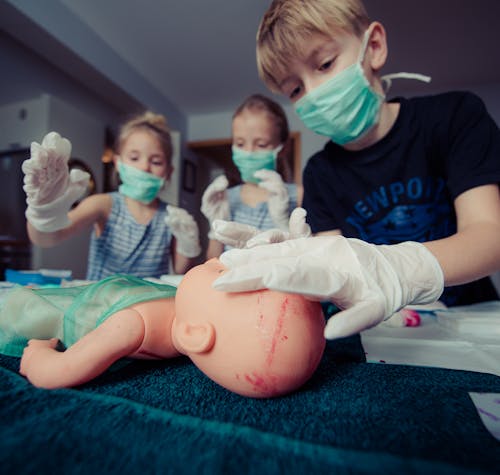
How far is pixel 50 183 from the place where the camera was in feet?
2.95

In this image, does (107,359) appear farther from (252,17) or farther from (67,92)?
(67,92)

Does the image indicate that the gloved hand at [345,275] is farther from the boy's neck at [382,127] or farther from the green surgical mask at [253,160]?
the green surgical mask at [253,160]

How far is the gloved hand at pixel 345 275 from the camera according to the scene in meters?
0.38

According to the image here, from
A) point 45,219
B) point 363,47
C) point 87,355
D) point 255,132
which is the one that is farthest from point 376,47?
point 45,219

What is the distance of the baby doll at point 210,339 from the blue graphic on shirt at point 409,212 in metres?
0.65

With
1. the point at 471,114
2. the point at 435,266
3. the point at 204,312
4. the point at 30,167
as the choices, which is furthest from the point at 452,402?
the point at 30,167

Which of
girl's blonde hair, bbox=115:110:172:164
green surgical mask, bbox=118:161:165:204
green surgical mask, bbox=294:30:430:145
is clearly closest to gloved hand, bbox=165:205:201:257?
green surgical mask, bbox=118:161:165:204

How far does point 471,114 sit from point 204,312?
2.87 feet

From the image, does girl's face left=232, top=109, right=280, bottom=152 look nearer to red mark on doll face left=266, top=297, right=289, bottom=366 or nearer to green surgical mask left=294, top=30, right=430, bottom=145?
green surgical mask left=294, top=30, right=430, bottom=145

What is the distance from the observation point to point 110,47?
284cm

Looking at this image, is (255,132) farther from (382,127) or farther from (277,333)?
(277,333)

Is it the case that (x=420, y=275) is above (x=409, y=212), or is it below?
below

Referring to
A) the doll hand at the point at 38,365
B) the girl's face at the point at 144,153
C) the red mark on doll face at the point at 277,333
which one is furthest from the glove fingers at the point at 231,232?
the girl's face at the point at 144,153

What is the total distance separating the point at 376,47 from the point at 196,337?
36.8 inches
